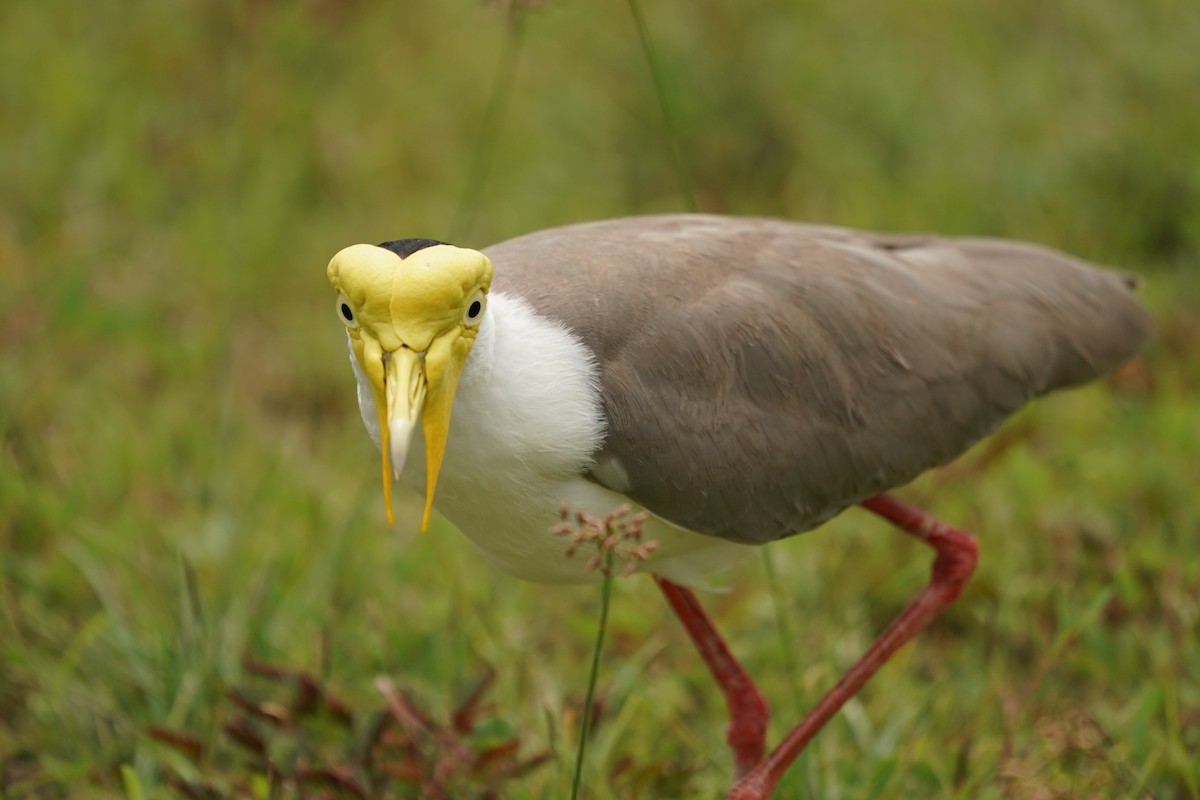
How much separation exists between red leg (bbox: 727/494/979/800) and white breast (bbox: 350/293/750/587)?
2.20 ft

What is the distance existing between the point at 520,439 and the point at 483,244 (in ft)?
11.7

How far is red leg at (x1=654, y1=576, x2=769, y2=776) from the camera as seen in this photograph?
3857mm

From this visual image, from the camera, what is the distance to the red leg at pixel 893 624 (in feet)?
11.7

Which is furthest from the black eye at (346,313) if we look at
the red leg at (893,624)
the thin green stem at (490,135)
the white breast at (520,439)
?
the thin green stem at (490,135)

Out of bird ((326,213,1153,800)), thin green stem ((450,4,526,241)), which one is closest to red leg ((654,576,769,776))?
bird ((326,213,1153,800))

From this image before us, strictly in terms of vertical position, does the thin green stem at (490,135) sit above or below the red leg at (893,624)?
above

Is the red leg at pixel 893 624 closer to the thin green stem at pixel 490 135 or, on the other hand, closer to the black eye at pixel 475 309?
the black eye at pixel 475 309

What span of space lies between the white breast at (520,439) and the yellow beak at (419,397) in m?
0.11

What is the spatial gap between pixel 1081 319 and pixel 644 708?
59.1 inches

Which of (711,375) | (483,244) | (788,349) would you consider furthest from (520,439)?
(483,244)

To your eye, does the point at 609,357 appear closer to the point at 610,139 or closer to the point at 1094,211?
the point at 1094,211

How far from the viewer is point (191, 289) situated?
6.47 meters

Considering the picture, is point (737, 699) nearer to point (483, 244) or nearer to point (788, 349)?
point (788, 349)

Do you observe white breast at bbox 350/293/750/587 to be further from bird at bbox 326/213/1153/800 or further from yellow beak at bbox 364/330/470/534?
yellow beak at bbox 364/330/470/534
